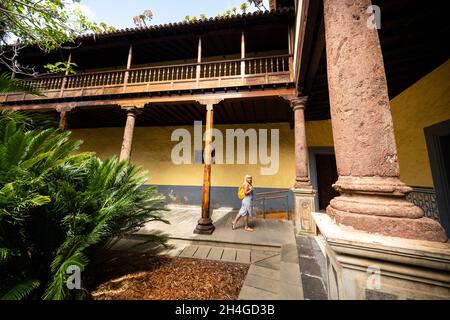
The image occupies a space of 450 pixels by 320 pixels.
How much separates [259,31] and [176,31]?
299cm

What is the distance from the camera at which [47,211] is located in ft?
7.98

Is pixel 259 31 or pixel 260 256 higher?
pixel 259 31

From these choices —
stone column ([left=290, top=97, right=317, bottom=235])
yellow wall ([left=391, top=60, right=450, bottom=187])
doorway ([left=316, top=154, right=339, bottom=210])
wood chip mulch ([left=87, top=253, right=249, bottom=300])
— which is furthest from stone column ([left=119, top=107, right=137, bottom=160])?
yellow wall ([left=391, top=60, right=450, bottom=187])

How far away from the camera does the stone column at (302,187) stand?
14.7ft

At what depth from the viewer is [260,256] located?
139 inches

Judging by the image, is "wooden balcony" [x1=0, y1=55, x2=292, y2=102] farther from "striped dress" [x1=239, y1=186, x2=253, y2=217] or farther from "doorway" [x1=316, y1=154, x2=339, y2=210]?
"doorway" [x1=316, y1=154, x2=339, y2=210]

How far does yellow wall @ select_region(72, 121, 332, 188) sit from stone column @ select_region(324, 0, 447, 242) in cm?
637

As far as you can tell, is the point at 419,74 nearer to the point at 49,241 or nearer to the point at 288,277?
the point at 288,277

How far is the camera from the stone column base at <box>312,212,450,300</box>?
3.00ft

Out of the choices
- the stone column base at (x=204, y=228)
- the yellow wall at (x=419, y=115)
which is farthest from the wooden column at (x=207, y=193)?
the yellow wall at (x=419, y=115)

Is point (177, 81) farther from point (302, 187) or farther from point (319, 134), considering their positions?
point (319, 134)

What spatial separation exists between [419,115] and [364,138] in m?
5.44

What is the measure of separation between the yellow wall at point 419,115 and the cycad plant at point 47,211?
690 centimetres
